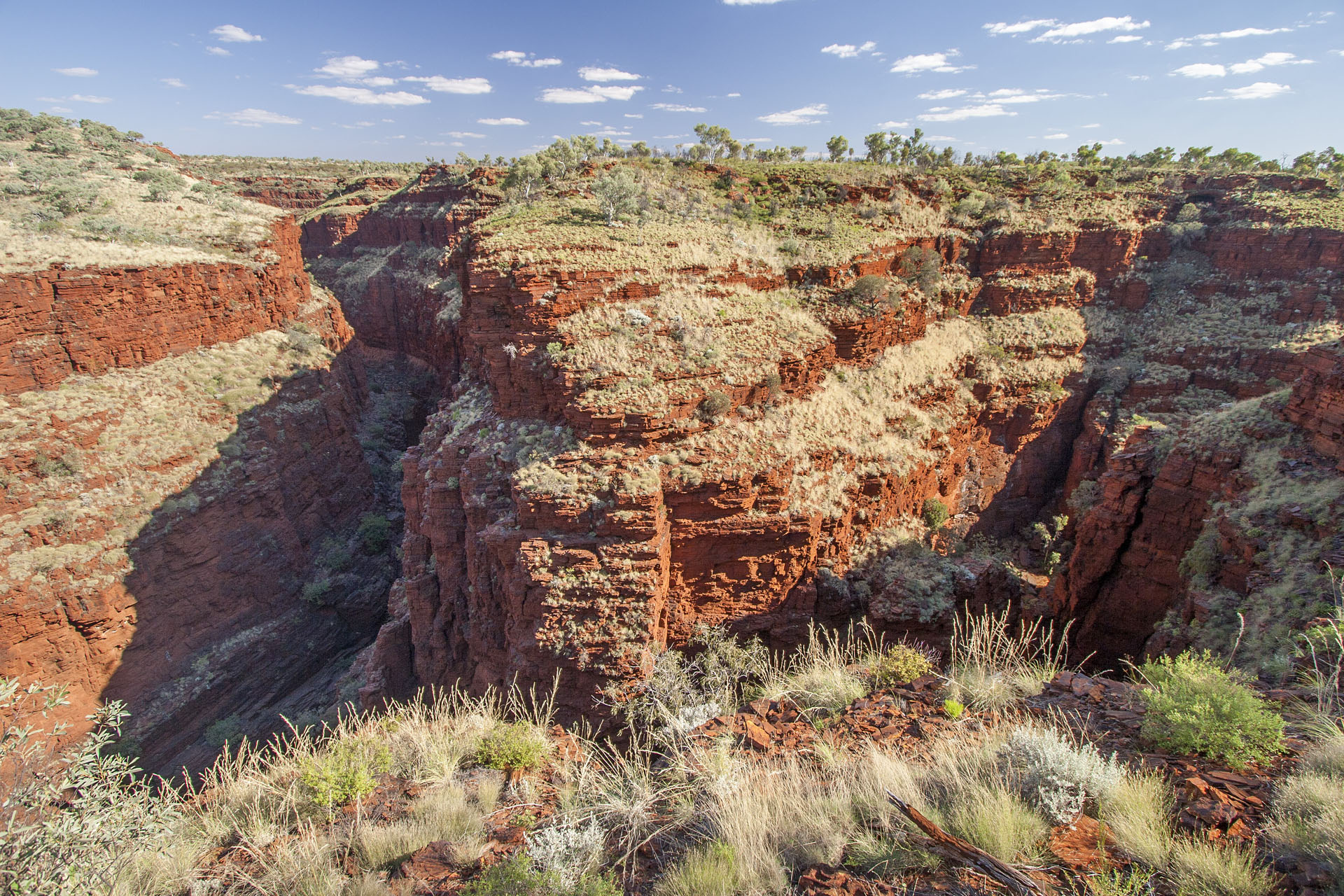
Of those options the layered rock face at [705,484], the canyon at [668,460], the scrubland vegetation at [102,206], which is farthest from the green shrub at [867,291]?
the scrubland vegetation at [102,206]

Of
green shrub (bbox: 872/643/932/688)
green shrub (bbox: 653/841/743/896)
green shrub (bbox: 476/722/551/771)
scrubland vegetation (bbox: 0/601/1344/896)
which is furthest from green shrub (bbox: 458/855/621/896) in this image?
green shrub (bbox: 872/643/932/688)

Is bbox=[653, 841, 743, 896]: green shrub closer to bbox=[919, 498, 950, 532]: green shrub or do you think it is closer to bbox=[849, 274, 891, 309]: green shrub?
bbox=[919, 498, 950, 532]: green shrub

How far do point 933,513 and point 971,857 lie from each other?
17.3 metres

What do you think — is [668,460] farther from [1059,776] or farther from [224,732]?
[224,732]

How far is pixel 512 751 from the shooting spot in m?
5.97

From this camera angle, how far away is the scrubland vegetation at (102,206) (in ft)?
68.3

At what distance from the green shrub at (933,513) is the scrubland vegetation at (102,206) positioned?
30.8 meters

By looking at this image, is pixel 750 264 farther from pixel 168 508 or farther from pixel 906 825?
pixel 168 508

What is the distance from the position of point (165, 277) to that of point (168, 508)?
9860mm

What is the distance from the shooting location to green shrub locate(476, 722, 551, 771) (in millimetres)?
5953

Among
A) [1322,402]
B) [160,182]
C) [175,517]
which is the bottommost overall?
[175,517]

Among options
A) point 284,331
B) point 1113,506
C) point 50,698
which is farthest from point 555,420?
point 284,331

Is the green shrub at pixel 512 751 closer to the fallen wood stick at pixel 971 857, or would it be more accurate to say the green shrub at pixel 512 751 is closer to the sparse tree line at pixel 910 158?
the fallen wood stick at pixel 971 857

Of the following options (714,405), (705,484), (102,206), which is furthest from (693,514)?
(102,206)
